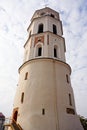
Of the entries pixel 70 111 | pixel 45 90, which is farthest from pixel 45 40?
pixel 70 111

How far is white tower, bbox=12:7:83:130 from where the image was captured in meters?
15.3

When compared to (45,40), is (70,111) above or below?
below

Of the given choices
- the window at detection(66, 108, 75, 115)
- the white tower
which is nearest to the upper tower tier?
the white tower

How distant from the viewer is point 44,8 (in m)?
30.1

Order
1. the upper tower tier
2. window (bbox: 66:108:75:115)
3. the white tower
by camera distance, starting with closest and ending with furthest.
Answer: the white tower
window (bbox: 66:108:75:115)
the upper tower tier

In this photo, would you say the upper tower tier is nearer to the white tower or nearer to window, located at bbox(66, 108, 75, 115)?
the white tower

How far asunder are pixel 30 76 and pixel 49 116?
222 inches

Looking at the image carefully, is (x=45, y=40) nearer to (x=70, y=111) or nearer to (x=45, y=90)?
(x=45, y=90)

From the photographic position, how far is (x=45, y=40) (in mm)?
22578

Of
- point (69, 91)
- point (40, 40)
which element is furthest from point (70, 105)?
point (40, 40)

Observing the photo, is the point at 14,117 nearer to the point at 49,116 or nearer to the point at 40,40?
the point at 49,116

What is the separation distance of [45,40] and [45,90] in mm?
8736

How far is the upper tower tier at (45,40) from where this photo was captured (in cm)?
2164

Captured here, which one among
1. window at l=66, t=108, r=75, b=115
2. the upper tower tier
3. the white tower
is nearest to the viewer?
the white tower
